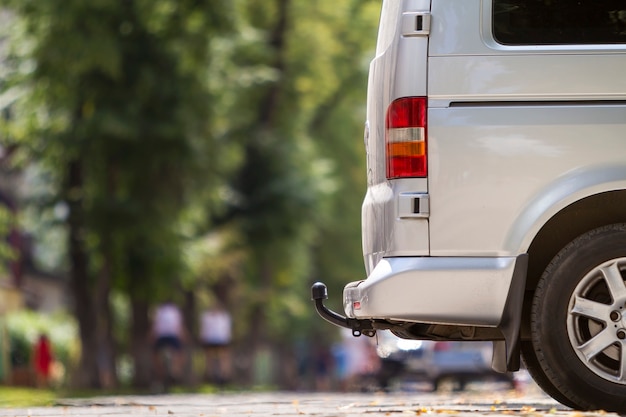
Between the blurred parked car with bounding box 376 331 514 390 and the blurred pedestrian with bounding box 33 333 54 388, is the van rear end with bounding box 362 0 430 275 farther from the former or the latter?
the blurred pedestrian with bounding box 33 333 54 388

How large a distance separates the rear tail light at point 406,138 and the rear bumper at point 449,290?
17.1 inches

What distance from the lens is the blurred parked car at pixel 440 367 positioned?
2919 centimetres

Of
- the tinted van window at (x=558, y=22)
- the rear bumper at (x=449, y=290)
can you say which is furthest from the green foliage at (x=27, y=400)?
the tinted van window at (x=558, y=22)

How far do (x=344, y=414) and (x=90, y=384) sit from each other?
62.8ft

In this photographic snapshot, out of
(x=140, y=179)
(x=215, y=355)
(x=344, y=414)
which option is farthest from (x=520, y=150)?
(x=215, y=355)

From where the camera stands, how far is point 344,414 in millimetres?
8430

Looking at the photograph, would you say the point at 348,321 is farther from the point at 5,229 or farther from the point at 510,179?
the point at 5,229

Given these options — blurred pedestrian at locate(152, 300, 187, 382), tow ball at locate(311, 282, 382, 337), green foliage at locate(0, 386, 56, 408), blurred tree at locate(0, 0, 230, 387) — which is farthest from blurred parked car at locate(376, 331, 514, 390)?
tow ball at locate(311, 282, 382, 337)

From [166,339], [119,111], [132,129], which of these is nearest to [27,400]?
[132,129]

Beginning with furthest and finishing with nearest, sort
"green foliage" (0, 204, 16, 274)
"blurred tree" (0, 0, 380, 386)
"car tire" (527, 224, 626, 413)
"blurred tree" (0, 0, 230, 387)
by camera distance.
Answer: "green foliage" (0, 204, 16, 274)
"blurred tree" (0, 0, 380, 386)
"blurred tree" (0, 0, 230, 387)
"car tire" (527, 224, 626, 413)

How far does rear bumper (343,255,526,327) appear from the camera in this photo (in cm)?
793

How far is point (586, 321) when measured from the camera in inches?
321

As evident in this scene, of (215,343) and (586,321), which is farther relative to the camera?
(215,343)

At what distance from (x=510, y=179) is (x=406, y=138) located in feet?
1.77
